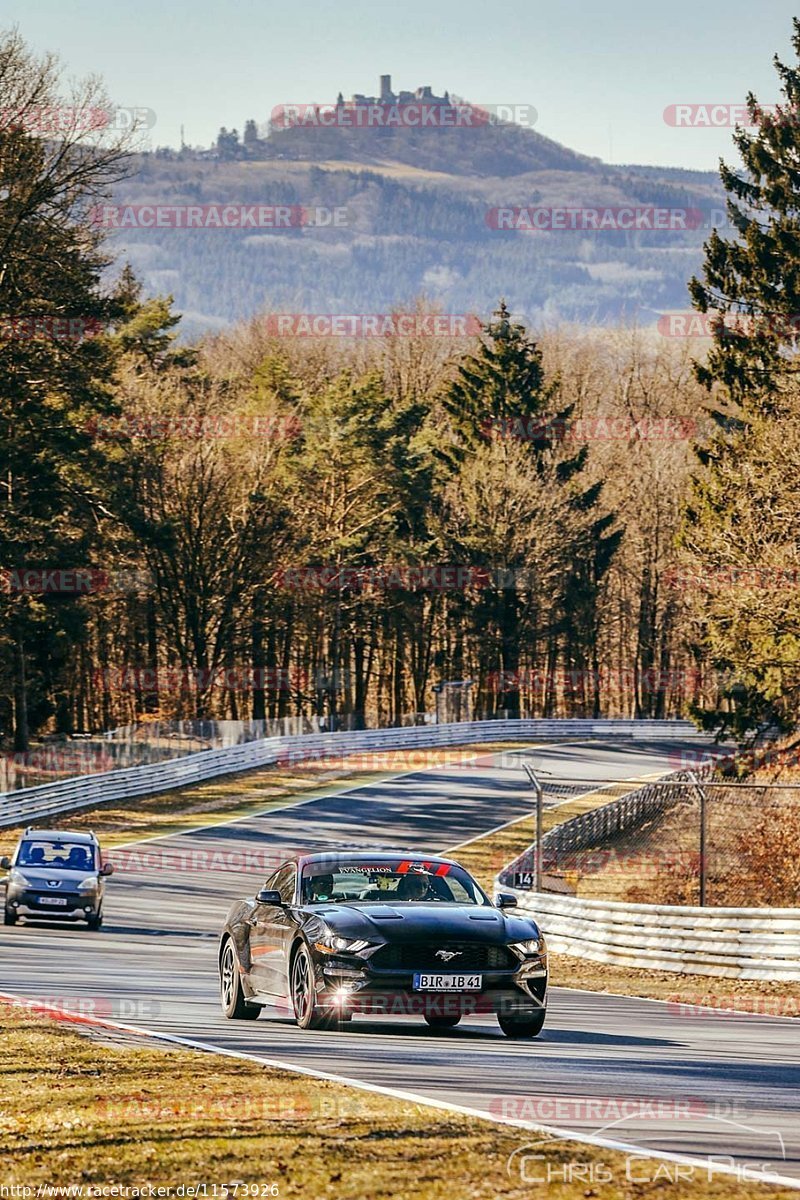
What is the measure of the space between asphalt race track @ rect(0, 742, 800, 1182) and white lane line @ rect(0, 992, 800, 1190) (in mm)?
99

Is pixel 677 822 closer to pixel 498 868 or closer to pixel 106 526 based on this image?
pixel 498 868

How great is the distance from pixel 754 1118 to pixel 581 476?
84.3 meters

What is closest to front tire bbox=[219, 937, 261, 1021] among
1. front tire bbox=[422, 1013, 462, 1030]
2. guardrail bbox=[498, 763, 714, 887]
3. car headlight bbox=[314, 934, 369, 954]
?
front tire bbox=[422, 1013, 462, 1030]

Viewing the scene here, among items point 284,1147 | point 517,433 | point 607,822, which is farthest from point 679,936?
point 517,433

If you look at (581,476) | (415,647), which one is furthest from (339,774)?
(581,476)

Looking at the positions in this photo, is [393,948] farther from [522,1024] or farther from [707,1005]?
[707,1005]

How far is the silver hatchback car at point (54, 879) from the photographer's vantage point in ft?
88.8

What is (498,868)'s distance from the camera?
41.4 metres

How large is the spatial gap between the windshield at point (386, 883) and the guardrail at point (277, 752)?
3034 cm

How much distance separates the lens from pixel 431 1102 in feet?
31.6

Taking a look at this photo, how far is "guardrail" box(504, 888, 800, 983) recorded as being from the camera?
834 inches

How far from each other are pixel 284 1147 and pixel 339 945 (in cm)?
507

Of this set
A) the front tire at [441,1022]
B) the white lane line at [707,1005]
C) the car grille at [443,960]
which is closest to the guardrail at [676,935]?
the white lane line at [707,1005]

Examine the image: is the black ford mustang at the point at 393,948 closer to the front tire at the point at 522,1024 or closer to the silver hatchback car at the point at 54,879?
the front tire at the point at 522,1024
